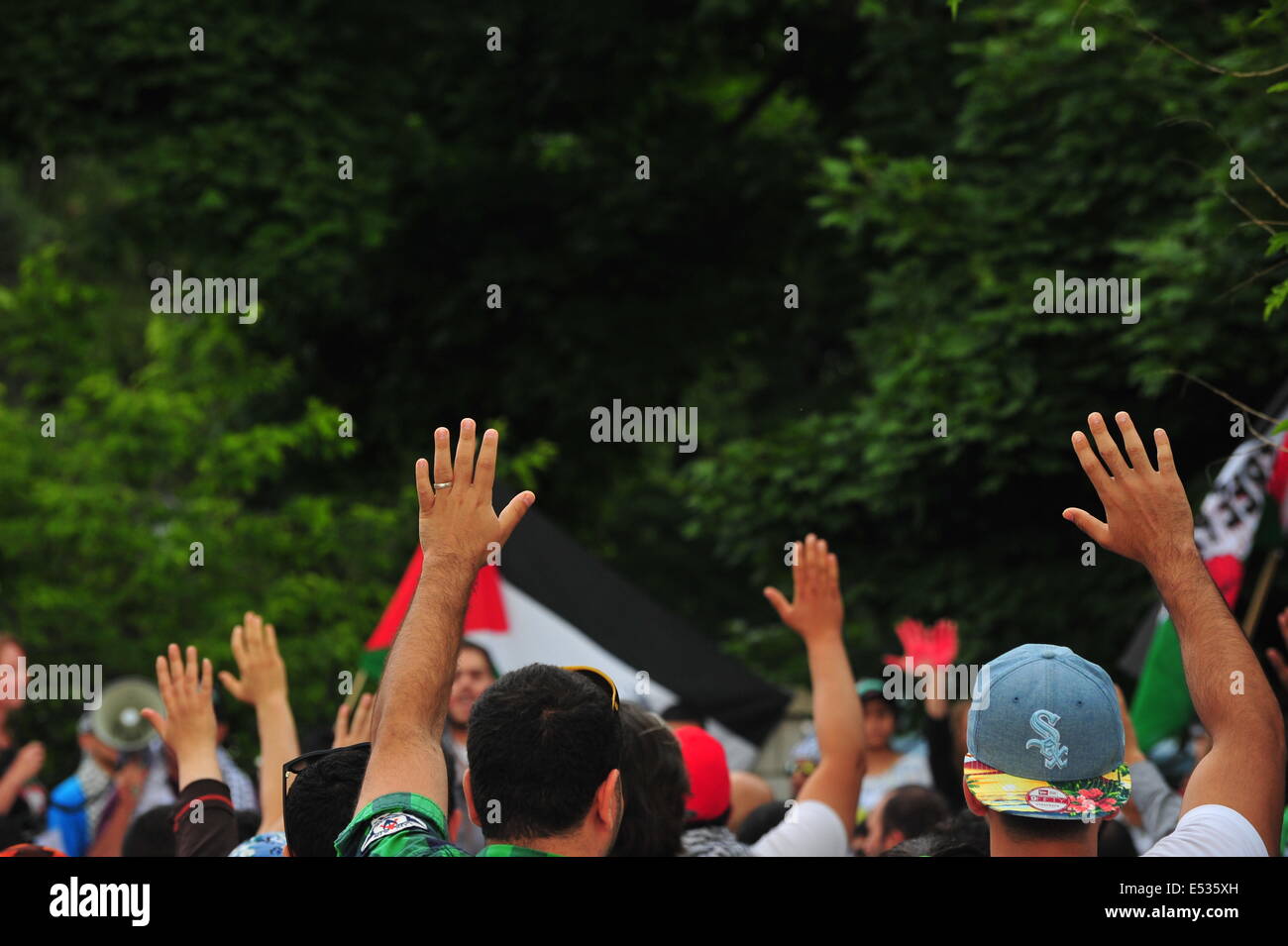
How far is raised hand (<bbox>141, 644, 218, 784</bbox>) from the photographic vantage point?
4012mm

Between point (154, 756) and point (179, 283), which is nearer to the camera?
point (154, 756)

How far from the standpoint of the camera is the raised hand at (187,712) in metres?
4.01

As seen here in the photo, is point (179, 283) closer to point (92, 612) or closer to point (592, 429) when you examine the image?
point (92, 612)

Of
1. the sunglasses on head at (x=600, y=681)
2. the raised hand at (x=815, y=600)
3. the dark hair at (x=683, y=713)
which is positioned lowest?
the dark hair at (x=683, y=713)

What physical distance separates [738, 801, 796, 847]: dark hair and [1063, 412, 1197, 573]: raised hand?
107 inches

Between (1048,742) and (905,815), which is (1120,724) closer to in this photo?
(1048,742)

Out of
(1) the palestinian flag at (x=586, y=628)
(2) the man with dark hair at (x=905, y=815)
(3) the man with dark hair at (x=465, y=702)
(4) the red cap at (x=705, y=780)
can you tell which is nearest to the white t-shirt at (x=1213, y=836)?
(4) the red cap at (x=705, y=780)

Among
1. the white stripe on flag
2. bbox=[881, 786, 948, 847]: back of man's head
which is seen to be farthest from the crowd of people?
the white stripe on flag

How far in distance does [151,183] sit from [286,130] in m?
1.08

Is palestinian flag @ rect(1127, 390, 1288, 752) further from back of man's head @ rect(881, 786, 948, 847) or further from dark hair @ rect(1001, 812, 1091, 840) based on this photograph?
dark hair @ rect(1001, 812, 1091, 840)

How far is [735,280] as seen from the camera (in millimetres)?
13438

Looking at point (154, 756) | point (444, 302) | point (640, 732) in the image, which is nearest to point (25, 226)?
point (444, 302)

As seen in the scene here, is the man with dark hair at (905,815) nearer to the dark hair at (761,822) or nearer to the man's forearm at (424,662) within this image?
the dark hair at (761,822)

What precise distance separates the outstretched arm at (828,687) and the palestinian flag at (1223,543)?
10.1 ft
